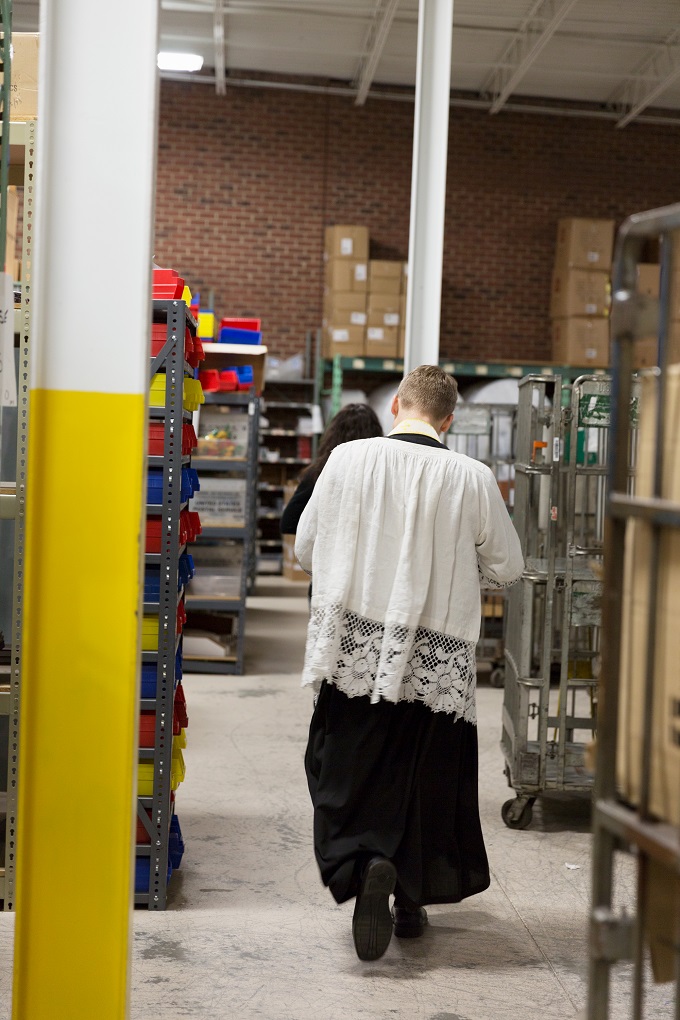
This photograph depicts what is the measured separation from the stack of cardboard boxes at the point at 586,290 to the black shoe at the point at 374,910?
29.3 feet

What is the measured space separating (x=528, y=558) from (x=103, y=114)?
266 centimetres

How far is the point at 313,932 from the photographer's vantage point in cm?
316

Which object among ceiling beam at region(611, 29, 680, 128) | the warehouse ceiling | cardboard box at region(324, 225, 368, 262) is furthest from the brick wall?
cardboard box at region(324, 225, 368, 262)

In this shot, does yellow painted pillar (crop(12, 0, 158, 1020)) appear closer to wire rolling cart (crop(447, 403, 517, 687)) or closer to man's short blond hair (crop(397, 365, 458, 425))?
man's short blond hair (crop(397, 365, 458, 425))

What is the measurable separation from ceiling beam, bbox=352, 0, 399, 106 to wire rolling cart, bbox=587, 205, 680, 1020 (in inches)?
346

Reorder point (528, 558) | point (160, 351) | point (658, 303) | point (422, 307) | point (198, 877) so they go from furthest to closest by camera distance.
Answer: point (422, 307)
point (528, 558)
point (198, 877)
point (160, 351)
point (658, 303)

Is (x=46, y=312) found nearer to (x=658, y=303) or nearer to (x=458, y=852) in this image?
(x=658, y=303)

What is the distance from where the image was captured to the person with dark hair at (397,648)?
287 centimetres

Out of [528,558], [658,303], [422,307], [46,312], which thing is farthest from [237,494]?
[658,303]

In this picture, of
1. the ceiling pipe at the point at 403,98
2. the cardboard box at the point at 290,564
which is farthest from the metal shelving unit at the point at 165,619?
the ceiling pipe at the point at 403,98

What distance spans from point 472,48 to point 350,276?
2586 millimetres

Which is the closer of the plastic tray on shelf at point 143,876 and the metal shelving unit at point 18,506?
the metal shelving unit at point 18,506

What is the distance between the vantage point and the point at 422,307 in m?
4.67

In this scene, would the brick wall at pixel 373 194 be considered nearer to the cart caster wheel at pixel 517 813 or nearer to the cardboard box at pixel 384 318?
the cardboard box at pixel 384 318
